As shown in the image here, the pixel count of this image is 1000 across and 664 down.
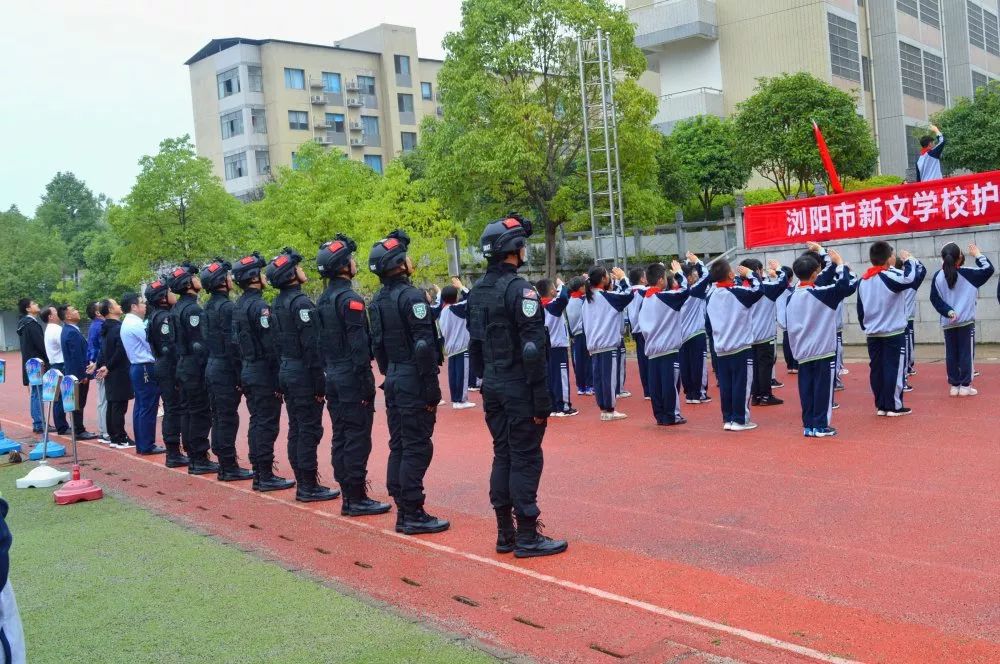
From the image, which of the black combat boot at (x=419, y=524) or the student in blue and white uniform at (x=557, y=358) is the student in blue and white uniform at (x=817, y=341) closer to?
the student in blue and white uniform at (x=557, y=358)

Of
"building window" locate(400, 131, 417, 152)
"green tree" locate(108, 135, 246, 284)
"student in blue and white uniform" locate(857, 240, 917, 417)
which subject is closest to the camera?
"student in blue and white uniform" locate(857, 240, 917, 417)

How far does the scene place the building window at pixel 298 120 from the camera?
5491cm

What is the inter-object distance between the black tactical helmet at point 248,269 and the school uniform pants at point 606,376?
14.8 ft

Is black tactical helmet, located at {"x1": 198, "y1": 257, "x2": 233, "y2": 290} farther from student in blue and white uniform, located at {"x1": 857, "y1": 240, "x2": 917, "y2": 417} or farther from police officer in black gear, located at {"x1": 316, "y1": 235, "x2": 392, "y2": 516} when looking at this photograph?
student in blue and white uniform, located at {"x1": 857, "y1": 240, "x2": 917, "y2": 417}

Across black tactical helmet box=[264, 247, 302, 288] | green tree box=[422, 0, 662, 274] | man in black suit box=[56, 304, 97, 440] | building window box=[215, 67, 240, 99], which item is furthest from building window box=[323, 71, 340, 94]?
black tactical helmet box=[264, 247, 302, 288]

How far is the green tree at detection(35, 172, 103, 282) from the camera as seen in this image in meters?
81.3

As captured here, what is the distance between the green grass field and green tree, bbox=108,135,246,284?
96.8 ft

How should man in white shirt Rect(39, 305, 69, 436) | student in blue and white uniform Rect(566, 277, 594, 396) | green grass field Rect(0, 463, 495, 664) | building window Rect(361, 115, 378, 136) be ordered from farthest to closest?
building window Rect(361, 115, 378, 136) → man in white shirt Rect(39, 305, 69, 436) → student in blue and white uniform Rect(566, 277, 594, 396) → green grass field Rect(0, 463, 495, 664)

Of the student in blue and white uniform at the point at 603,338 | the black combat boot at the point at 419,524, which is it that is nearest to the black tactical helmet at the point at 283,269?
the black combat boot at the point at 419,524

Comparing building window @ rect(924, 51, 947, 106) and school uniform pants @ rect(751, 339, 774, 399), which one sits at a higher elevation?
building window @ rect(924, 51, 947, 106)

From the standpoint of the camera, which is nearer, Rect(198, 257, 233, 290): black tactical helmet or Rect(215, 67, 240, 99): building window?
Rect(198, 257, 233, 290): black tactical helmet

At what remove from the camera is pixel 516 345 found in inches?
248

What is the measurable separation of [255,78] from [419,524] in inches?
2022

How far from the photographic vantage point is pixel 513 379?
629 centimetres
